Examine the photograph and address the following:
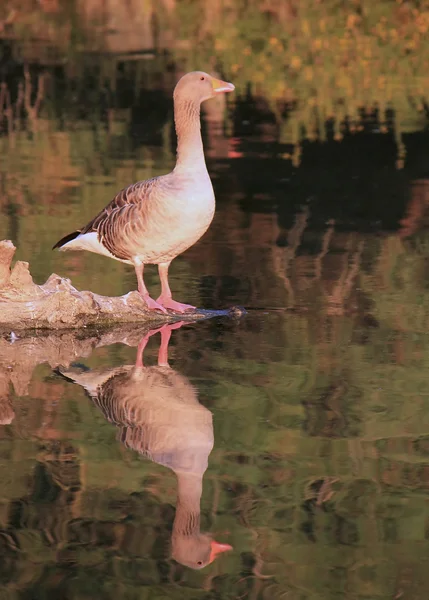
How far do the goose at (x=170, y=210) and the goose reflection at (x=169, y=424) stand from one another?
704 mm

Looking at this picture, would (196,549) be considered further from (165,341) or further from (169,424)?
(165,341)

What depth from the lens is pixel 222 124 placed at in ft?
53.6

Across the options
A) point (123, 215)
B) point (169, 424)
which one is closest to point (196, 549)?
point (169, 424)

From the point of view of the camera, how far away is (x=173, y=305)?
8.45 meters

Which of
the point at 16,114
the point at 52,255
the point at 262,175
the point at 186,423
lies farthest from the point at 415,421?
the point at 16,114

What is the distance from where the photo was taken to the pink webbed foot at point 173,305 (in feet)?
27.7

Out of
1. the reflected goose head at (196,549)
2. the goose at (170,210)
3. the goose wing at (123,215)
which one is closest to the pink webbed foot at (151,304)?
the goose at (170,210)

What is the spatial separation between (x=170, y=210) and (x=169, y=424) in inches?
82.3

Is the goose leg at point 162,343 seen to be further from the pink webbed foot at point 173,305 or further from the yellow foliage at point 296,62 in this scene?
the yellow foliage at point 296,62

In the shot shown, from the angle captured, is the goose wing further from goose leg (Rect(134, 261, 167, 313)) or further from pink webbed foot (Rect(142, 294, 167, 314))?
pink webbed foot (Rect(142, 294, 167, 314))

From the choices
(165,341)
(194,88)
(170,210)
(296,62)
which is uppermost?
(194,88)

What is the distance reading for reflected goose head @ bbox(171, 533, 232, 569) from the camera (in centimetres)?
497

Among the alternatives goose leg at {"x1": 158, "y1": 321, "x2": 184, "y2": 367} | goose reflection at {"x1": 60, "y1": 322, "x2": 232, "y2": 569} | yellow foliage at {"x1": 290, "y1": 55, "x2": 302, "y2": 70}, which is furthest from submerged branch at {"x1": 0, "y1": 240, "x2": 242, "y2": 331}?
yellow foliage at {"x1": 290, "y1": 55, "x2": 302, "y2": 70}

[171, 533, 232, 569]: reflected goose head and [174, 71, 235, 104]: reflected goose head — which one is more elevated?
[174, 71, 235, 104]: reflected goose head
